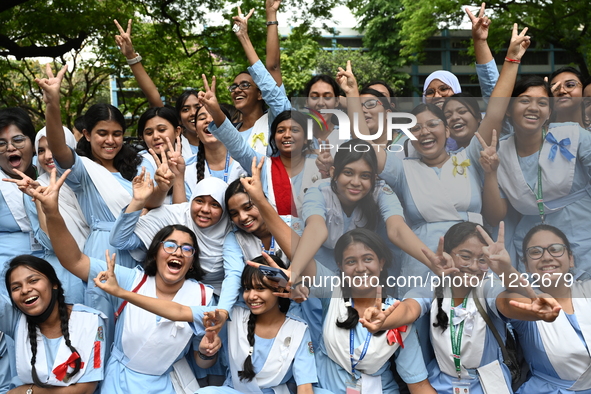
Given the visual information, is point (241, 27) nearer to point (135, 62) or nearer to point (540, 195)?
point (135, 62)

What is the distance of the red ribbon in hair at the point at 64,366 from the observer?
3168 mm

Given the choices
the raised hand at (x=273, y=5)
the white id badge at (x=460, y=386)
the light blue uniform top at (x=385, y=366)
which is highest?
the raised hand at (x=273, y=5)

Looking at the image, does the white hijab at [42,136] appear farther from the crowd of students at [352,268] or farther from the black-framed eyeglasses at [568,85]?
the black-framed eyeglasses at [568,85]

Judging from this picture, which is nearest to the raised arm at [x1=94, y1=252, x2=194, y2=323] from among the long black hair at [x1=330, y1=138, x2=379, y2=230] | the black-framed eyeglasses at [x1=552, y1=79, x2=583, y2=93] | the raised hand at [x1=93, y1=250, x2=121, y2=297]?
the raised hand at [x1=93, y1=250, x2=121, y2=297]

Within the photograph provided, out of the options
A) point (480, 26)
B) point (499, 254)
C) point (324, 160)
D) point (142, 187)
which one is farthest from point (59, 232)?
point (480, 26)

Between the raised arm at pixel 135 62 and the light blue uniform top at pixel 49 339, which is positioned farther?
the raised arm at pixel 135 62

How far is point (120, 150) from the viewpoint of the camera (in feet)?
12.6

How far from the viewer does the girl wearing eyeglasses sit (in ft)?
10.6

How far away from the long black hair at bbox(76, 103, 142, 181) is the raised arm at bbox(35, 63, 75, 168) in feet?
1.21

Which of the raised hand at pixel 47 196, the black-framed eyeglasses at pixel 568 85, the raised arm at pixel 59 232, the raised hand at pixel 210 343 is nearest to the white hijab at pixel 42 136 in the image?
the raised arm at pixel 59 232

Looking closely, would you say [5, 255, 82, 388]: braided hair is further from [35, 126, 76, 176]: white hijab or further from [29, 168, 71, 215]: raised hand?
[35, 126, 76, 176]: white hijab

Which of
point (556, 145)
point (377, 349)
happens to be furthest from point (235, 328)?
point (556, 145)

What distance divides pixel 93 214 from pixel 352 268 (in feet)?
5.58

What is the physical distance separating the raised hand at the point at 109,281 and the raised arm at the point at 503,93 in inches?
83.5
